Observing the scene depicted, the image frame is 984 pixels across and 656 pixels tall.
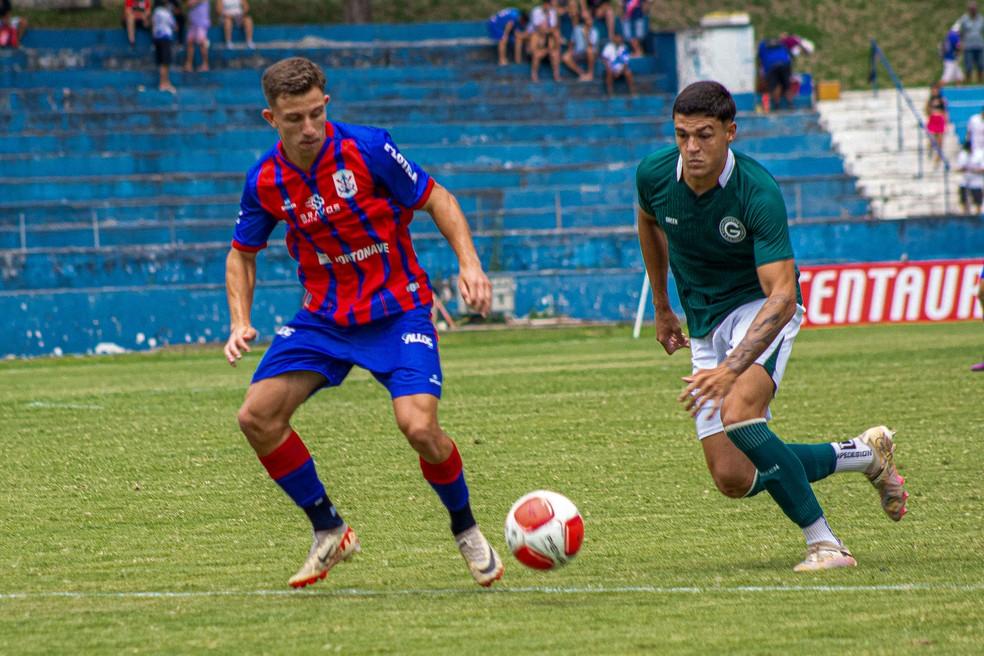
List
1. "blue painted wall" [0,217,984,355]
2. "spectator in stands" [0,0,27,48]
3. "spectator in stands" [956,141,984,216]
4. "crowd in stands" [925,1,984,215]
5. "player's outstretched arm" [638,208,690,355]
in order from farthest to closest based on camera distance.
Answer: "spectator in stands" [0,0,27,48], "crowd in stands" [925,1,984,215], "spectator in stands" [956,141,984,216], "blue painted wall" [0,217,984,355], "player's outstretched arm" [638,208,690,355]

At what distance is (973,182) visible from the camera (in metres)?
26.2

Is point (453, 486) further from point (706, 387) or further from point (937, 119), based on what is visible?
point (937, 119)

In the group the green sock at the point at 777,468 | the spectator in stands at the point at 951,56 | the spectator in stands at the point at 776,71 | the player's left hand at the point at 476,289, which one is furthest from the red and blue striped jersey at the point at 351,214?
the spectator in stands at the point at 951,56

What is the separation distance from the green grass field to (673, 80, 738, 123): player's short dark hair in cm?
177

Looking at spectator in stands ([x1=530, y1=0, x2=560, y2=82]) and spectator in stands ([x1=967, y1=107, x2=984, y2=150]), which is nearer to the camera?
spectator in stands ([x1=967, y1=107, x2=984, y2=150])

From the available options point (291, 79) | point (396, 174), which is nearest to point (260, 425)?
point (396, 174)

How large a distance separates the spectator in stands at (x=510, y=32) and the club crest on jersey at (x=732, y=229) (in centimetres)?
2416

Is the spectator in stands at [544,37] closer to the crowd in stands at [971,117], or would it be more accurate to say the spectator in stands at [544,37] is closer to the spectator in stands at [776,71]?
the spectator in stands at [776,71]

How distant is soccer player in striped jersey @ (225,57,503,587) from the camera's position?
6.19 metres

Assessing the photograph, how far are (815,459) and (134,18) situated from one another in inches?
985

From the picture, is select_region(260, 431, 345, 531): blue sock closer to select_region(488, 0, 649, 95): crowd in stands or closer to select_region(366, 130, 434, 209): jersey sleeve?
select_region(366, 130, 434, 209): jersey sleeve

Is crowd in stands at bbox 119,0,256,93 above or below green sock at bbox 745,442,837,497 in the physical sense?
above

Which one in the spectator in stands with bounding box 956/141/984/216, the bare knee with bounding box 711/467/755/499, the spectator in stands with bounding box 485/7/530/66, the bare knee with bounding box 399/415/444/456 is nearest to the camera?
the bare knee with bounding box 399/415/444/456

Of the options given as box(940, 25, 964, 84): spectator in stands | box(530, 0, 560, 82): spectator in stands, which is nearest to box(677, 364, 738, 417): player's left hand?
box(530, 0, 560, 82): spectator in stands
